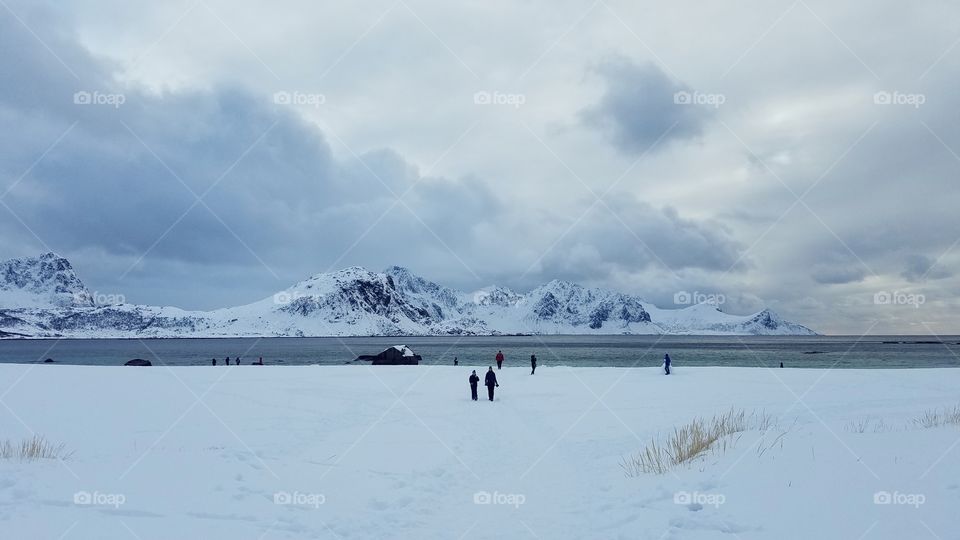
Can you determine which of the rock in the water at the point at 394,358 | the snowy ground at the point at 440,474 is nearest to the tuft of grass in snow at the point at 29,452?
the snowy ground at the point at 440,474

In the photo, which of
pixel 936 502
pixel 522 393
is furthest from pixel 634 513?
pixel 522 393

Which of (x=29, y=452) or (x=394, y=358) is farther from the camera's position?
(x=394, y=358)

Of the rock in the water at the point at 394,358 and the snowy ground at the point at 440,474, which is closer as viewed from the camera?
the snowy ground at the point at 440,474

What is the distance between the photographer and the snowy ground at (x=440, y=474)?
7.96 metres

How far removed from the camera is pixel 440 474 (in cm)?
1271

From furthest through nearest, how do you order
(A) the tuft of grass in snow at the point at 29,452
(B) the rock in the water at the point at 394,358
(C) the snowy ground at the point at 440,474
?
(B) the rock in the water at the point at 394,358 < (A) the tuft of grass in snow at the point at 29,452 < (C) the snowy ground at the point at 440,474

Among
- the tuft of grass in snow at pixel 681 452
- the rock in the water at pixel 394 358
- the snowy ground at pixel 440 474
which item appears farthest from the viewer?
the rock in the water at pixel 394 358

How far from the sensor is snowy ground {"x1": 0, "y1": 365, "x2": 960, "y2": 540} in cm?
796

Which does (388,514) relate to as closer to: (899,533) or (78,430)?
(899,533)

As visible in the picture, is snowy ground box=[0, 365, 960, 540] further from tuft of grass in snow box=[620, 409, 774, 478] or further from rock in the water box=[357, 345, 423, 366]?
rock in the water box=[357, 345, 423, 366]

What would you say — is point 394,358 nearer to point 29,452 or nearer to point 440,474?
point 440,474

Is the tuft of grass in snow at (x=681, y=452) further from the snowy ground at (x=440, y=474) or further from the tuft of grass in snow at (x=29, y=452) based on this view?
the tuft of grass in snow at (x=29, y=452)

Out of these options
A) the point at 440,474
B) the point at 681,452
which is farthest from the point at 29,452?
the point at 681,452

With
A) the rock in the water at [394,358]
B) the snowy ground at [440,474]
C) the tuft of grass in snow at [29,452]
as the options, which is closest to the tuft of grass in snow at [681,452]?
the snowy ground at [440,474]
